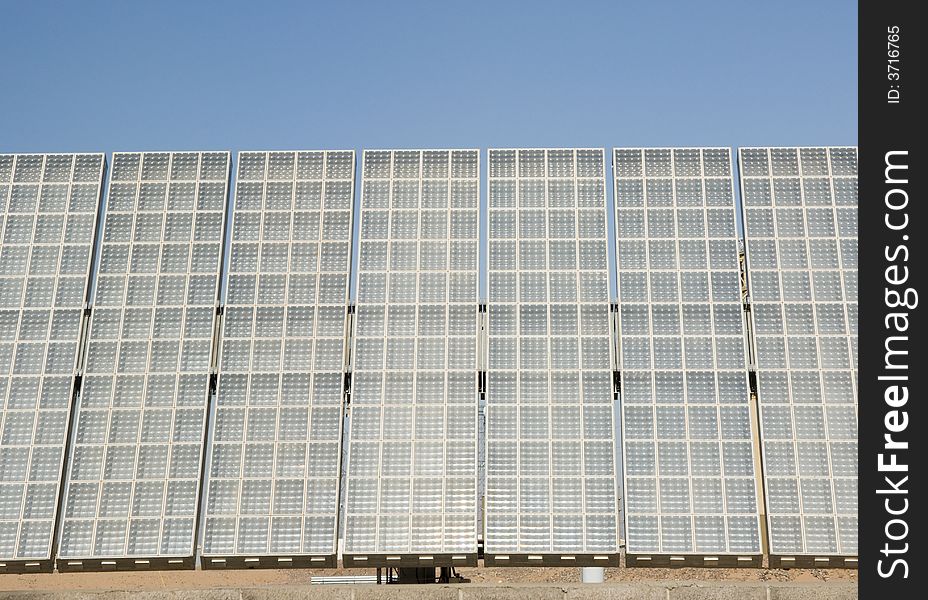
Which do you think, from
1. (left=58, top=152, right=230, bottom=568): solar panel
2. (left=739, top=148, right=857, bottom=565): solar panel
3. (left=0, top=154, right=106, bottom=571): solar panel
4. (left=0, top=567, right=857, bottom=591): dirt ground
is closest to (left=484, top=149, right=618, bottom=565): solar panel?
(left=739, top=148, right=857, bottom=565): solar panel

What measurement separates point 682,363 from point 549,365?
242 cm

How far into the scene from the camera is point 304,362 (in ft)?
56.0

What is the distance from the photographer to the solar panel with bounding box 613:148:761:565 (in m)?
16.0

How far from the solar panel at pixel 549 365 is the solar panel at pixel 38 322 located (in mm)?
7884

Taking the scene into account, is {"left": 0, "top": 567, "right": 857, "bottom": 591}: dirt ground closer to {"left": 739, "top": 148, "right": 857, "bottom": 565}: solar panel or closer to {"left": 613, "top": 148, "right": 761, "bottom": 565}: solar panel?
{"left": 739, "top": 148, "right": 857, "bottom": 565}: solar panel

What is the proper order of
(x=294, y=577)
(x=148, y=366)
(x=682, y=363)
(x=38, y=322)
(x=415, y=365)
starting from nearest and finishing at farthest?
1. (x=682, y=363)
2. (x=415, y=365)
3. (x=148, y=366)
4. (x=38, y=322)
5. (x=294, y=577)

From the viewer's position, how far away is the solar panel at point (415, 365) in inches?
637

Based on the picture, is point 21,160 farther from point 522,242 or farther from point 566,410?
point 566,410

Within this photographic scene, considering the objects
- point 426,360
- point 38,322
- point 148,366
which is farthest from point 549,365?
point 38,322

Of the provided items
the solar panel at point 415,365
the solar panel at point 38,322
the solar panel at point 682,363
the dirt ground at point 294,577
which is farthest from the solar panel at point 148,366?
the dirt ground at point 294,577

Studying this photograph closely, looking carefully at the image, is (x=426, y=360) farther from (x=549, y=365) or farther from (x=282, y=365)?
(x=282, y=365)

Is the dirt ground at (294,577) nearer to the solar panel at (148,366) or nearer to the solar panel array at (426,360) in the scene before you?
the solar panel array at (426,360)

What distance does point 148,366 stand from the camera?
17234 millimetres
